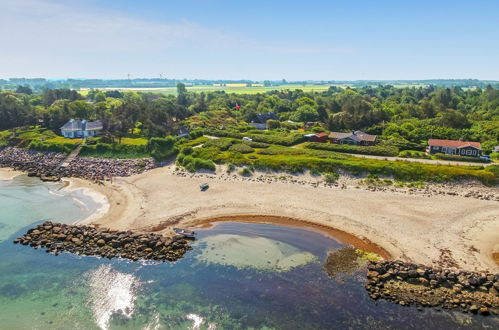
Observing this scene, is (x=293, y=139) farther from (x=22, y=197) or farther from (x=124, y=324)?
(x=124, y=324)

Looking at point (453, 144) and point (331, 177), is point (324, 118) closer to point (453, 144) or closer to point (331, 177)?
point (453, 144)

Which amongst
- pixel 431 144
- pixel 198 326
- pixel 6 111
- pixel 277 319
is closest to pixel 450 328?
pixel 277 319

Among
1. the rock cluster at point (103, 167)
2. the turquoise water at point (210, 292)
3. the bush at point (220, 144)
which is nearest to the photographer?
the turquoise water at point (210, 292)

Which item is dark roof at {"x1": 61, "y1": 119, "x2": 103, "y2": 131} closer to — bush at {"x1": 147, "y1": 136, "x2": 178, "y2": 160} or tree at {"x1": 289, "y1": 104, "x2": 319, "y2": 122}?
bush at {"x1": 147, "y1": 136, "x2": 178, "y2": 160}

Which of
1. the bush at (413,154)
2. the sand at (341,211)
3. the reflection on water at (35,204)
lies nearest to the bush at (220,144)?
the sand at (341,211)

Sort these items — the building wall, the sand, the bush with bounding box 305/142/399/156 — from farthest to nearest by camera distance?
the bush with bounding box 305/142/399/156, the building wall, the sand

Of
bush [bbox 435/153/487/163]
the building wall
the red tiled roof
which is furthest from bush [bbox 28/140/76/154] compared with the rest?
the building wall

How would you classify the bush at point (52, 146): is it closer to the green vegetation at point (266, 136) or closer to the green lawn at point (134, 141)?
the green vegetation at point (266, 136)
